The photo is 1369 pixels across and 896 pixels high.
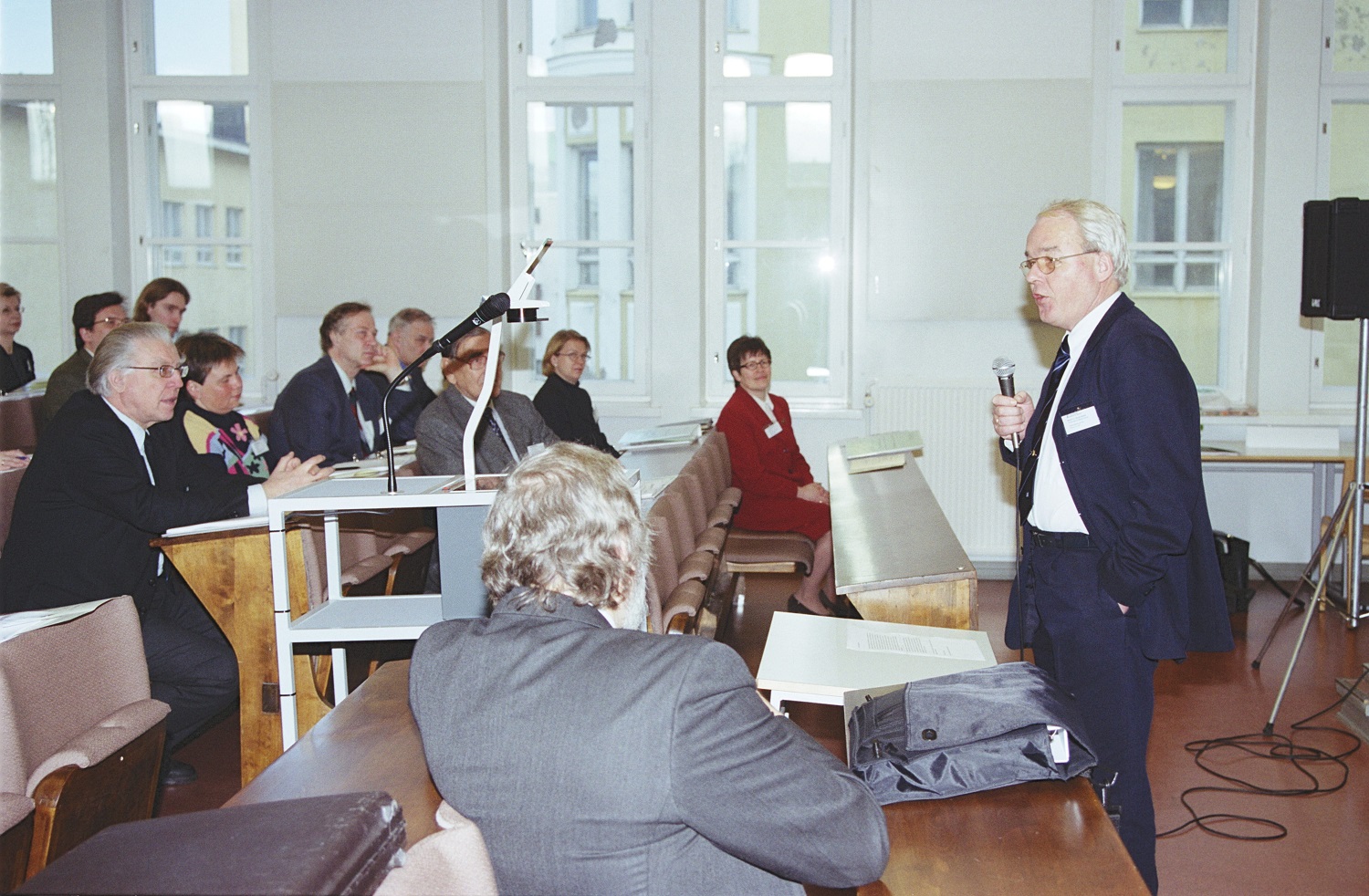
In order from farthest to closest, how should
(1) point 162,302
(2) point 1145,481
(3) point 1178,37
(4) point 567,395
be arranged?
(3) point 1178,37
(4) point 567,395
(1) point 162,302
(2) point 1145,481

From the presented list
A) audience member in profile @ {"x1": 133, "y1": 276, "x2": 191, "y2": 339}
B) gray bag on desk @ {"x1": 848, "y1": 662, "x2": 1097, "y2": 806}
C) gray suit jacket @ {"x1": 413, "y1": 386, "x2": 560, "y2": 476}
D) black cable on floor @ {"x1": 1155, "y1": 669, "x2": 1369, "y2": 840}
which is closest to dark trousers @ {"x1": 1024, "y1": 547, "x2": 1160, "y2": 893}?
gray bag on desk @ {"x1": 848, "y1": 662, "x2": 1097, "y2": 806}

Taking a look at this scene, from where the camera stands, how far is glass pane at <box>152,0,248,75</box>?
24.0 feet

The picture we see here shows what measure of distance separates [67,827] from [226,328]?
19.2 feet

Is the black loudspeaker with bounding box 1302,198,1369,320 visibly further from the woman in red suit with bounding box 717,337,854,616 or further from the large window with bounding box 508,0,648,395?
the large window with bounding box 508,0,648,395

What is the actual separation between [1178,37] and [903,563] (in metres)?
5.33

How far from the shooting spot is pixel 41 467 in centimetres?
331

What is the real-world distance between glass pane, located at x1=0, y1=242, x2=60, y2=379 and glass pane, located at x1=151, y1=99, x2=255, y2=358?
1.99 ft

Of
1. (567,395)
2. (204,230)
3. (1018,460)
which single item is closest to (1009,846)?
(1018,460)

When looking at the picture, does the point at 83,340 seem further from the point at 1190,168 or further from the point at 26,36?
the point at 1190,168

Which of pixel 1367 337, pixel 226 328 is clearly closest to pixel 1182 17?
pixel 1367 337

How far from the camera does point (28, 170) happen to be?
7.24m

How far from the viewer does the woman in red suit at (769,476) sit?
216 inches

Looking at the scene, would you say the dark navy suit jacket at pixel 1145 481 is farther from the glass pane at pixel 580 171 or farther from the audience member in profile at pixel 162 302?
the glass pane at pixel 580 171

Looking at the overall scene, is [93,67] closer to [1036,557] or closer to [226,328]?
[226,328]
